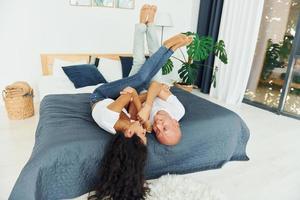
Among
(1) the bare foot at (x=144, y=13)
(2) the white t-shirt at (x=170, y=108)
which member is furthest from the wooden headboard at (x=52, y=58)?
(2) the white t-shirt at (x=170, y=108)

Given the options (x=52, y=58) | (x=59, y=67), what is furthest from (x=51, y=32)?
(x=59, y=67)

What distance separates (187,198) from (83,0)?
2862 millimetres

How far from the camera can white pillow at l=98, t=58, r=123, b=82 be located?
126 inches

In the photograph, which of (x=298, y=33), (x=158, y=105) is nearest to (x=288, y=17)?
(x=298, y=33)

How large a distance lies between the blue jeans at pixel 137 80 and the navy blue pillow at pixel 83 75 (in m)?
0.77

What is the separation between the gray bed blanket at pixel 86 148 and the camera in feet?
4.93

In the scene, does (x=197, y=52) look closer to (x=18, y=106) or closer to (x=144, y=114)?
(x=144, y=114)

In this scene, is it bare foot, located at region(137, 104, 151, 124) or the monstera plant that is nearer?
bare foot, located at region(137, 104, 151, 124)

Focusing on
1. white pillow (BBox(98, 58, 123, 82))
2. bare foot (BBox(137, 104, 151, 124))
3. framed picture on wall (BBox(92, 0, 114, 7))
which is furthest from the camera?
framed picture on wall (BBox(92, 0, 114, 7))

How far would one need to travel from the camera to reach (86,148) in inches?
62.7

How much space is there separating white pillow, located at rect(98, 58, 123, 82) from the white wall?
0.51 meters

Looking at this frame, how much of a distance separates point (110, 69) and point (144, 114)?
1.56m

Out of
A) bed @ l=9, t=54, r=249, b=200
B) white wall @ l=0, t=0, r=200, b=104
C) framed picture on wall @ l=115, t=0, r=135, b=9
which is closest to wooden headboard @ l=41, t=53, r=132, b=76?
white wall @ l=0, t=0, r=200, b=104

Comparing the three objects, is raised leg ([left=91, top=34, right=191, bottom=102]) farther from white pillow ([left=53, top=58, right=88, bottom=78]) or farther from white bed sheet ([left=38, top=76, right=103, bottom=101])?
white pillow ([left=53, top=58, right=88, bottom=78])
